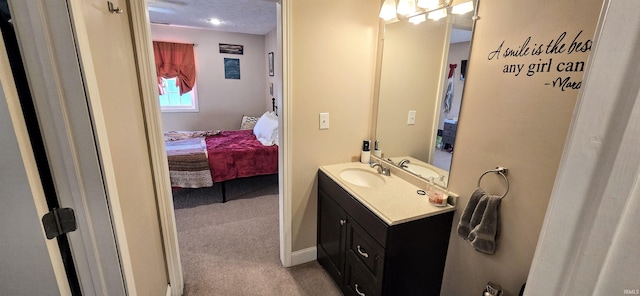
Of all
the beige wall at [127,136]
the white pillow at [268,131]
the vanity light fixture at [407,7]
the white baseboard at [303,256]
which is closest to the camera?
the beige wall at [127,136]

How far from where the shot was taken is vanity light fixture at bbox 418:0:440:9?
1.50 m

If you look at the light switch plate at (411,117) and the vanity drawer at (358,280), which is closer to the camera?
the vanity drawer at (358,280)

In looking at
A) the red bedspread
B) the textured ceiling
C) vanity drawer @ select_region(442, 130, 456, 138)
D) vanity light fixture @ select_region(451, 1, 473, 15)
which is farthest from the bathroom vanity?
the textured ceiling

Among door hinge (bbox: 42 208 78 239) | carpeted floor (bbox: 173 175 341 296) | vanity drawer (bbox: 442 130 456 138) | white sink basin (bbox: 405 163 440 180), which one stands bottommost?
carpeted floor (bbox: 173 175 341 296)

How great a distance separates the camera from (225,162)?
3.23 m

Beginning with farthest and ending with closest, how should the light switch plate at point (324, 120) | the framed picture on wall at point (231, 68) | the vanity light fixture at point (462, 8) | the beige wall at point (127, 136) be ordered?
1. the framed picture on wall at point (231, 68)
2. the light switch plate at point (324, 120)
3. the vanity light fixture at point (462, 8)
4. the beige wall at point (127, 136)

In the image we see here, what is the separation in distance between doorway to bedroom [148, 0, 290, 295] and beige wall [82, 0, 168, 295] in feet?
2.39

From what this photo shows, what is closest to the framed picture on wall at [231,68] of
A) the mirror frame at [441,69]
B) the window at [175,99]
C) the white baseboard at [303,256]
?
the window at [175,99]

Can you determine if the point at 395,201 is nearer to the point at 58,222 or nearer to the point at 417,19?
the point at 417,19

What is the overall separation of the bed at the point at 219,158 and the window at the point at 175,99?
4.65 ft

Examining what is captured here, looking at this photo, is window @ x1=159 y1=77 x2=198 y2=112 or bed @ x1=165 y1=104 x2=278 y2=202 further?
window @ x1=159 y1=77 x2=198 y2=112

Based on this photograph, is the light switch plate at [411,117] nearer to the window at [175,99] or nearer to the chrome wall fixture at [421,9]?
the chrome wall fixture at [421,9]

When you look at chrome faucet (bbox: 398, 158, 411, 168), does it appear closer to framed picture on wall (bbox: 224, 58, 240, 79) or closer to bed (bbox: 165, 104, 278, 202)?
bed (bbox: 165, 104, 278, 202)

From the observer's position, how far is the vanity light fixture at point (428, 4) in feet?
4.93
